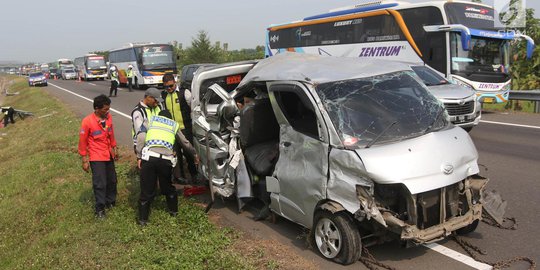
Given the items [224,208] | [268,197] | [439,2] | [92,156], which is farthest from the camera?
[439,2]

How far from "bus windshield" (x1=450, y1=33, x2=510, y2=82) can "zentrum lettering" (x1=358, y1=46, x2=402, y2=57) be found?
2348 mm

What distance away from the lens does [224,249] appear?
15.5 feet

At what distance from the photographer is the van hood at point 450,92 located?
32.2ft

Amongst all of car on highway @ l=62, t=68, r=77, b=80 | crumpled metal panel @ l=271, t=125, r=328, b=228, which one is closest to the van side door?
crumpled metal panel @ l=271, t=125, r=328, b=228

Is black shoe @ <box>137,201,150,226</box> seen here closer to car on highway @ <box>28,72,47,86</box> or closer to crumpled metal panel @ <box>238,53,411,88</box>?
crumpled metal panel @ <box>238,53,411,88</box>

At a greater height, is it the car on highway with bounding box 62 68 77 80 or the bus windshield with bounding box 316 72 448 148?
the car on highway with bounding box 62 68 77 80

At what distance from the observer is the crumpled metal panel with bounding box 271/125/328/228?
434 cm

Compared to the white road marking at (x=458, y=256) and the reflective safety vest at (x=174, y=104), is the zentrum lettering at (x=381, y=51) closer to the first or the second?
the reflective safety vest at (x=174, y=104)

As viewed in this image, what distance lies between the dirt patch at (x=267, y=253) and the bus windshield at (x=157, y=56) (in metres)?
26.4

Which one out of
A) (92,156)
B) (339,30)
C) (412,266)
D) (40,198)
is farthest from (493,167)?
(339,30)

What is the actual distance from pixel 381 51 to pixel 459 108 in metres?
6.80

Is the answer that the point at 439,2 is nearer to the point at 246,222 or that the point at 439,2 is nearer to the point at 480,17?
the point at 480,17

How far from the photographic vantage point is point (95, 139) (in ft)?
18.8

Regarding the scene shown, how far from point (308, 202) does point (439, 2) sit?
38.5 feet
